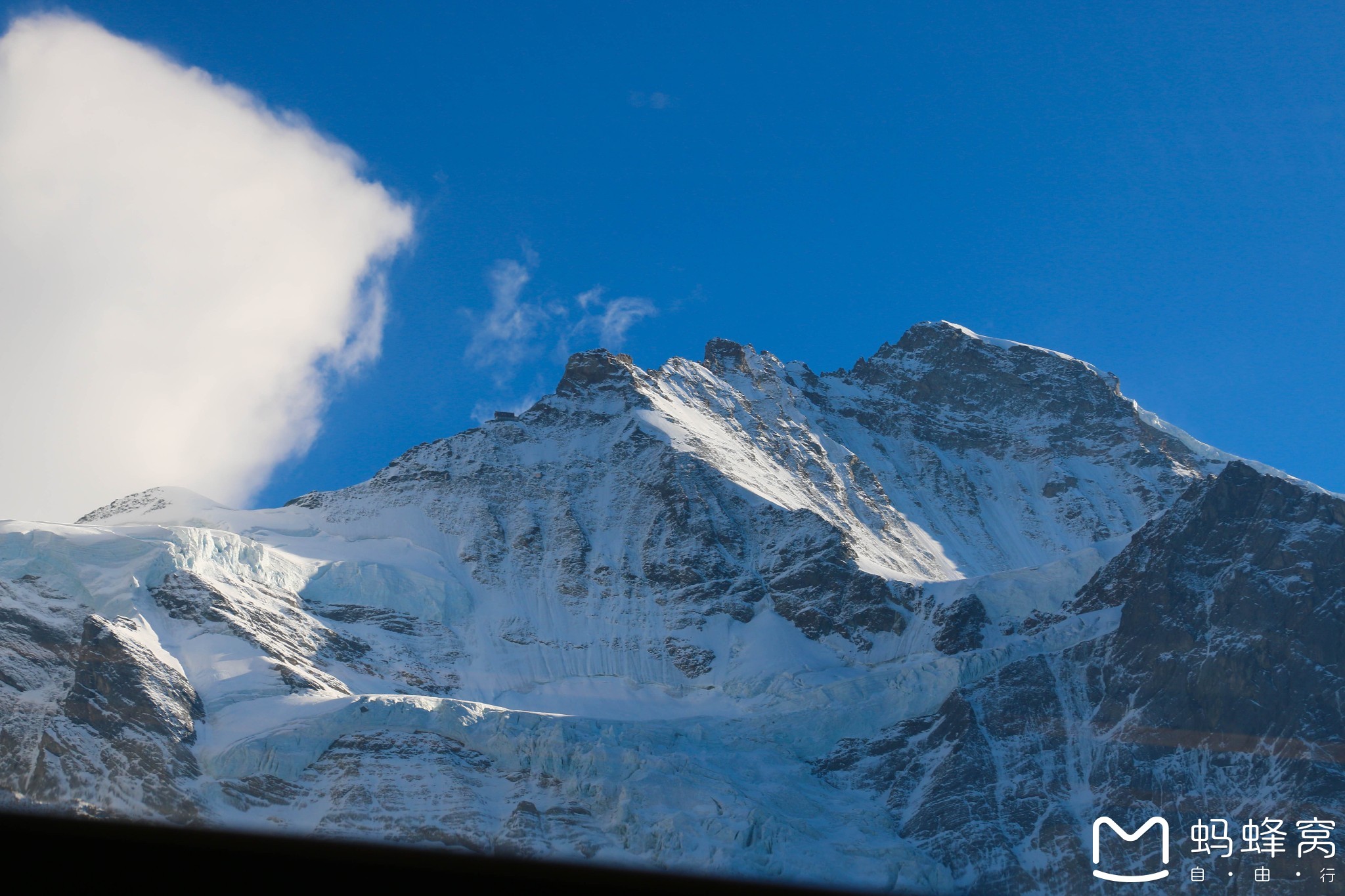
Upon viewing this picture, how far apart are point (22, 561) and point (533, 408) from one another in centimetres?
8256

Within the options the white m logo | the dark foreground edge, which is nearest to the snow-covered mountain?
the white m logo

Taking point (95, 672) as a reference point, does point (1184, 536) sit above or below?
above

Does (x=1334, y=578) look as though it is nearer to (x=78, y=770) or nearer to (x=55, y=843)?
(x=78, y=770)

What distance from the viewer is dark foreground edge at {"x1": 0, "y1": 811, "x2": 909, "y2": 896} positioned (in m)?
8.36

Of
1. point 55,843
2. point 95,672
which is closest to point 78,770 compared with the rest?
point 95,672

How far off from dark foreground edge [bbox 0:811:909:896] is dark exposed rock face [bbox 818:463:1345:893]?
100m

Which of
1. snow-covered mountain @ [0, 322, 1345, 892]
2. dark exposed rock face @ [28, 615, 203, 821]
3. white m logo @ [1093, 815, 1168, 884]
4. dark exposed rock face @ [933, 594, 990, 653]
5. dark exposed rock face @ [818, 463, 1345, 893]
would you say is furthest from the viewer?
dark exposed rock face @ [933, 594, 990, 653]

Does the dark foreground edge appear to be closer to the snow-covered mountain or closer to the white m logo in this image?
the snow-covered mountain

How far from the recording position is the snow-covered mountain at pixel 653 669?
341 ft

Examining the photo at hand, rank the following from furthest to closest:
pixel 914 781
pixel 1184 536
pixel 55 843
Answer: pixel 1184 536 < pixel 914 781 < pixel 55 843

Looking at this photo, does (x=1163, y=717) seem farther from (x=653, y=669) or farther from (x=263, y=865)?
(x=263, y=865)

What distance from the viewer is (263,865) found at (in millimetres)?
8898

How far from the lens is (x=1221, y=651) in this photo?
402 feet

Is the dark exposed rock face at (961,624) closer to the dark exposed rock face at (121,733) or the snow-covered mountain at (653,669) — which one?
the snow-covered mountain at (653,669)
